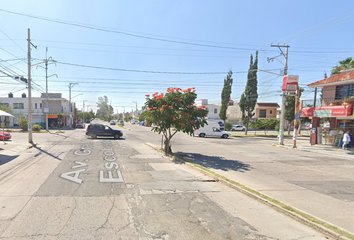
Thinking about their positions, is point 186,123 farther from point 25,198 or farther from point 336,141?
point 336,141

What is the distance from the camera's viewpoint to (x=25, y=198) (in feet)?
18.4

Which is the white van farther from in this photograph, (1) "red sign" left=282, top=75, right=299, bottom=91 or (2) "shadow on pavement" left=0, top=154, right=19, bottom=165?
(2) "shadow on pavement" left=0, top=154, right=19, bottom=165

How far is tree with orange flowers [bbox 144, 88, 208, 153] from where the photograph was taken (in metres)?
12.2

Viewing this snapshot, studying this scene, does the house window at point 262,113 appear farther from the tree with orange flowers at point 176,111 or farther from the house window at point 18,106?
the house window at point 18,106

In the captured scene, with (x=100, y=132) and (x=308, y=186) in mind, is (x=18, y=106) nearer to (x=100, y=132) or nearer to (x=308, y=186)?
(x=100, y=132)

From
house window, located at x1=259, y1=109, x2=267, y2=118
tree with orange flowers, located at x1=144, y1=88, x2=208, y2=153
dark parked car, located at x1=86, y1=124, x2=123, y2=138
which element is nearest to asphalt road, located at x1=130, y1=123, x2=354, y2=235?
tree with orange flowers, located at x1=144, y1=88, x2=208, y2=153

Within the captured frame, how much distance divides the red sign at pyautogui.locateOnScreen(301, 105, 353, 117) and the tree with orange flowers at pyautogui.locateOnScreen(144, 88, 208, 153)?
1307cm

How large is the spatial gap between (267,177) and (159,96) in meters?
7.41

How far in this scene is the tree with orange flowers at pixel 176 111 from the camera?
12250mm

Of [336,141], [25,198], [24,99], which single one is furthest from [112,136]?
[24,99]

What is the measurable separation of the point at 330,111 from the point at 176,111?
49.3 feet

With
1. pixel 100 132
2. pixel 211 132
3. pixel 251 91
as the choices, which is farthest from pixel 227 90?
pixel 100 132

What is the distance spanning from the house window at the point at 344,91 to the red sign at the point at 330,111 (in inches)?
64.5

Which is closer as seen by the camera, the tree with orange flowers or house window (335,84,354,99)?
the tree with orange flowers
